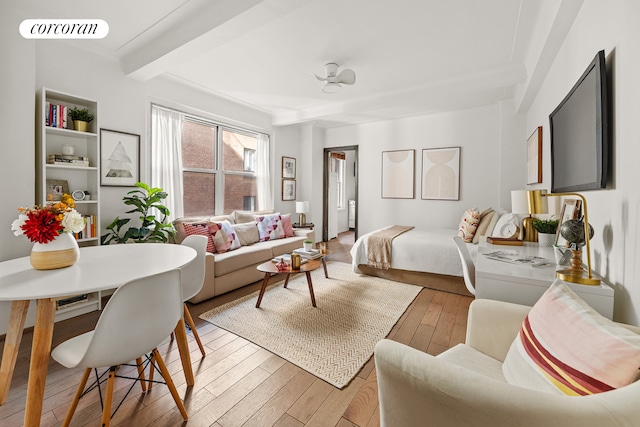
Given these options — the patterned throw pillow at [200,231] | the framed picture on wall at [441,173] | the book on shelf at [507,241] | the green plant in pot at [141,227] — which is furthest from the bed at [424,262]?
the green plant in pot at [141,227]

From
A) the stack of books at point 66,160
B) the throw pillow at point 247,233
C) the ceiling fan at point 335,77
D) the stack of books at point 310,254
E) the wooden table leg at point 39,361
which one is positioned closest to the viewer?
the wooden table leg at point 39,361

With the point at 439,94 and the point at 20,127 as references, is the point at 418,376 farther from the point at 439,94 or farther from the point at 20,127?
the point at 439,94

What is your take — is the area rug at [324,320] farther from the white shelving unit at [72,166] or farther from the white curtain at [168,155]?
the white curtain at [168,155]

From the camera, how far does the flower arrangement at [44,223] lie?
1426 millimetres

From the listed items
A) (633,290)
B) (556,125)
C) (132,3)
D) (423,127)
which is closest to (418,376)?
Answer: (633,290)

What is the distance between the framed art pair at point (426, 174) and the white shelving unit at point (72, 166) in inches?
180

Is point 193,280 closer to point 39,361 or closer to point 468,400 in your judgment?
point 39,361

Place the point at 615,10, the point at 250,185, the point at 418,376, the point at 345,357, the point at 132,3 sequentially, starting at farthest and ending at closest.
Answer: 1. the point at 250,185
2. the point at 132,3
3. the point at 345,357
4. the point at 615,10
5. the point at 418,376

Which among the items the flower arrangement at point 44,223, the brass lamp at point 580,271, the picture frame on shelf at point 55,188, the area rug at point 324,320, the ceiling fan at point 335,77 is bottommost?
the area rug at point 324,320

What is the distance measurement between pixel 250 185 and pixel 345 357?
12.4ft

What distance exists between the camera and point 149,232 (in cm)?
301

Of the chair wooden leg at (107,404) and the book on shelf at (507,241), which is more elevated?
the book on shelf at (507,241)

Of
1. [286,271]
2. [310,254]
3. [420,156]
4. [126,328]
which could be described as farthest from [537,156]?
[126,328]

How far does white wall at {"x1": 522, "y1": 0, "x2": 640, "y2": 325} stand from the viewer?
3.77 feet
